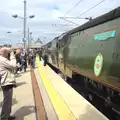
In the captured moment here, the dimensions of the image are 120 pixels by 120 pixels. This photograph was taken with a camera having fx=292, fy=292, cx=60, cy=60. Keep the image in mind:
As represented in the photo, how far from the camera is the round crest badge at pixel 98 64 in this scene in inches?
288

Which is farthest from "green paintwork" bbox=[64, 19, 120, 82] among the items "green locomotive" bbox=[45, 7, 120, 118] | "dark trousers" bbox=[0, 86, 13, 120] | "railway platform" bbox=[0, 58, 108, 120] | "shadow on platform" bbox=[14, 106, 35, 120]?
"dark trousers" bbox=[0, 86, 13, 120]

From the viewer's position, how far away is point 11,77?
707 cm

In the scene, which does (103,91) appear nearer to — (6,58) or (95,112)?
(95,112)

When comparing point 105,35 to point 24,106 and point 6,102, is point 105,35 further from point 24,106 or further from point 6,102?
point 24,106

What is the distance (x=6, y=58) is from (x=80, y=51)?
4.14 m

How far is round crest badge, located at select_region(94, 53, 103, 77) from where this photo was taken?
732 centimetres

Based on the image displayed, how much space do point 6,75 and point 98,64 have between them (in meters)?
2.36

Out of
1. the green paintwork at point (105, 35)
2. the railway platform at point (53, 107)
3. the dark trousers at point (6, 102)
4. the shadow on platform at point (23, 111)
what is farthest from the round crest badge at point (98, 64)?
the shadow on platform at point (23, 111)

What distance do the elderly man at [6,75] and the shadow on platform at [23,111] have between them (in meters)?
0.96

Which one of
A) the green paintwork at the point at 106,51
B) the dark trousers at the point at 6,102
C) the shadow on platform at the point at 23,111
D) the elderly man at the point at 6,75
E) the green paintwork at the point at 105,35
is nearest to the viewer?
the green paintwork at the point at 106,51

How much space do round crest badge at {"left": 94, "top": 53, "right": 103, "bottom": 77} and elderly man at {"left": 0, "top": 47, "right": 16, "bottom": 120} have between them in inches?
84.0

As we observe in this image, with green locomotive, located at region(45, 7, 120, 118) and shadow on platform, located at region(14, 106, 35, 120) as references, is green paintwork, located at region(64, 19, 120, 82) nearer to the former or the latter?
green locomotive, located at region(45, 7, 120, 118)

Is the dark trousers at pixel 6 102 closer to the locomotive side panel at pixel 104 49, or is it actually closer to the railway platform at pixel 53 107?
the railway platform at pixel 53 107

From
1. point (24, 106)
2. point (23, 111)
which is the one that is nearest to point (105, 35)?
point (23, 111)
